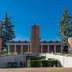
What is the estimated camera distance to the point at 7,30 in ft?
157

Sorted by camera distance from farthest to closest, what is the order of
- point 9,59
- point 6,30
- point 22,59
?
point 6,30 → point 22,59 → point 9,59

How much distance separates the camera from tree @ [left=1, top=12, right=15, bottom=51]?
4672cm

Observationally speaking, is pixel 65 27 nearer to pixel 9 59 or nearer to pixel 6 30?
pixel 6 30

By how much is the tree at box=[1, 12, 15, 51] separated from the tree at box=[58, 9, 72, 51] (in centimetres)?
1338

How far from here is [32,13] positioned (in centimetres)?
5909

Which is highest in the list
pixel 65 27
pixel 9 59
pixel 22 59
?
pixel 65 27

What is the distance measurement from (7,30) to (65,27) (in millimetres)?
16003

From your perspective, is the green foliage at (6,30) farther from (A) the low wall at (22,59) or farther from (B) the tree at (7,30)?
(A) the low wall at (22,59)

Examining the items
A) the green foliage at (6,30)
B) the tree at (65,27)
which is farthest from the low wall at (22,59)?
the tree at (65,27)

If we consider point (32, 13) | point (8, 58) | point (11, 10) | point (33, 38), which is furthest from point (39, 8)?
point (8, 58)

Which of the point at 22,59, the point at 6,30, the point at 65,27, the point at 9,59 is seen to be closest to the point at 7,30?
the point at 6,30

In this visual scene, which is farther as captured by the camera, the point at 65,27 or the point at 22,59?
the point at 65,27

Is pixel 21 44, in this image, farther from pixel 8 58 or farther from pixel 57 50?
pixel 8 58

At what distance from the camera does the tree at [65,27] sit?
4541 centimetres
